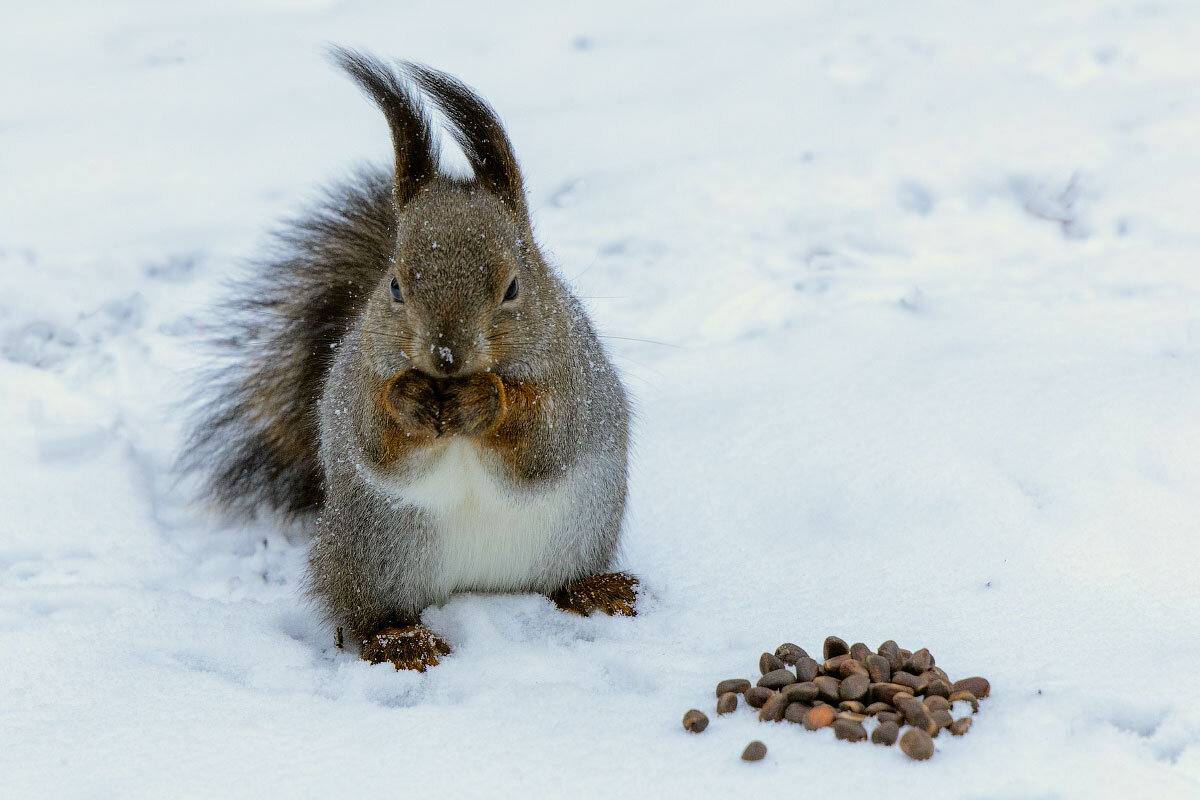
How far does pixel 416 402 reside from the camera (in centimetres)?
210

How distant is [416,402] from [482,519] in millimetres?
336

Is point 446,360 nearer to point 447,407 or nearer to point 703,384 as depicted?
point 447,407

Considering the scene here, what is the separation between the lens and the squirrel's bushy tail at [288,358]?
2.83 meters

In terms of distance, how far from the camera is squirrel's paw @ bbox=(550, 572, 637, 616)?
8.25 feet

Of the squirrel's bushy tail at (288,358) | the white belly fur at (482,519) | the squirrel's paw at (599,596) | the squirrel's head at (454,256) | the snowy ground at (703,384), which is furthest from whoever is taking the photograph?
the squirrel's bushy tail at (288,358)

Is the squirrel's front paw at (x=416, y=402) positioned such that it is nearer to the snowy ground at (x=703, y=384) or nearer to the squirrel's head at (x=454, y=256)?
the squirrel's head at (x=454, y=256)

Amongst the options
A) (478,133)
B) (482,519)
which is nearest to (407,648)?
(482,519)

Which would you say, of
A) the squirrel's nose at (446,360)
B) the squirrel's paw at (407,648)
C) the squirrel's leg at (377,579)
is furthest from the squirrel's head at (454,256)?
the squirrel's paw at (407,648)

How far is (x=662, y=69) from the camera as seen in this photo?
16.3ft

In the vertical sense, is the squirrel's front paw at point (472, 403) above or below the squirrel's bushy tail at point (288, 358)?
above

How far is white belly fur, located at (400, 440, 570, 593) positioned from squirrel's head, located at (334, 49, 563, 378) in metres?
0.20

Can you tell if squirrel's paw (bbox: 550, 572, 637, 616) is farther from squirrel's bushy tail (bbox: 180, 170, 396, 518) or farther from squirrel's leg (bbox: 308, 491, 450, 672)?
squirrel's bushy tail (bbox: 180, 170, 396, 518)

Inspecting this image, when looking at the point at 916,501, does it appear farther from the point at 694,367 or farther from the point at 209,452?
the point at 209,452

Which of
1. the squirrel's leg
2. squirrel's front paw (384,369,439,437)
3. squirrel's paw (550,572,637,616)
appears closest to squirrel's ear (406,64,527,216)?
squirrel's front paw (384,369,439,437)
